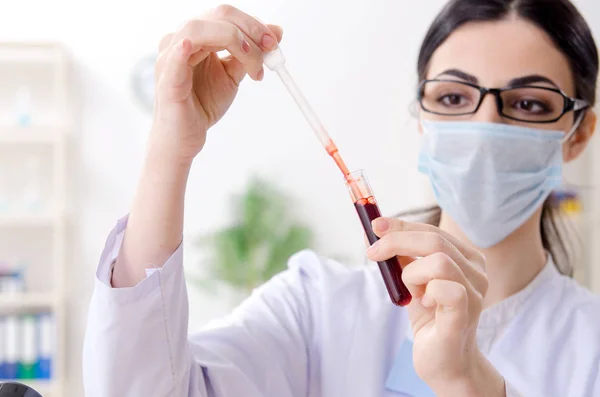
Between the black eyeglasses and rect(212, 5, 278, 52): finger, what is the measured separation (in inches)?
19.7

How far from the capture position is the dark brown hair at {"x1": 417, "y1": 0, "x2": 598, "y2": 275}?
1.33m

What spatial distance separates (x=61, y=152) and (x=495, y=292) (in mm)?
3010

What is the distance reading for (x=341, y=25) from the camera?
4.20m

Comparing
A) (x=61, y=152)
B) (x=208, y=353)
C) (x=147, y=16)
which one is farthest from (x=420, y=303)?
(x=147, y=16)

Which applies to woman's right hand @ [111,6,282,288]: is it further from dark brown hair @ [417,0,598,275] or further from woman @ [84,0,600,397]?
dark brown hair @ [417,0,598,275]

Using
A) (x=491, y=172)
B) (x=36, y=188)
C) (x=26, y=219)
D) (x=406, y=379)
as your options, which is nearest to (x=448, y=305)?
(x=406, y=379)

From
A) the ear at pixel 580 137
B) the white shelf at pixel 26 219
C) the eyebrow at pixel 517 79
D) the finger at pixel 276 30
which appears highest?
the white shelf at pixel 26 219

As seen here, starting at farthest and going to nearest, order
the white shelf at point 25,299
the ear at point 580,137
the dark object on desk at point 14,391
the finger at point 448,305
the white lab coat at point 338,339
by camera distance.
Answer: the white shelf at point 25,299, the ear at point 580,137, the white lab coat at point 338,339, the finger at point 448,305, the dark object on desk at point 14,391

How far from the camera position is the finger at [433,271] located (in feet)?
2.66

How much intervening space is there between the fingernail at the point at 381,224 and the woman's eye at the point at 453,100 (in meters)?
0.56

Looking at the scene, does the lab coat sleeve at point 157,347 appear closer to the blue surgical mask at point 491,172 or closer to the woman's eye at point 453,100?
the blue surgical mask at point 491,172

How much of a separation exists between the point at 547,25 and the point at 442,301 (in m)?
0.75

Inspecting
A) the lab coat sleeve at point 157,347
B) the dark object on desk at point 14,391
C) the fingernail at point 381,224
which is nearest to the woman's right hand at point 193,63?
the lab coat sleeve at point 157,347

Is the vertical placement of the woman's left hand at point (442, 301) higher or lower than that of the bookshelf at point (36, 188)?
lower
